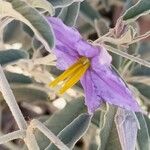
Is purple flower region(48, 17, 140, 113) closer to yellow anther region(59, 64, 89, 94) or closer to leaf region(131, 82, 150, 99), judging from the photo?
yellow anther region(59, 64, 89, 94)

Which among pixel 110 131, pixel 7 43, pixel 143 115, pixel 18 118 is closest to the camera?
pixel 18 118

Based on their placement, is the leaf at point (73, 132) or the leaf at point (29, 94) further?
the leaf at point (29, 94)

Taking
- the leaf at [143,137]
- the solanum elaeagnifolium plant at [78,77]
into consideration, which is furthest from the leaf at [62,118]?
the leaf at [143,137]

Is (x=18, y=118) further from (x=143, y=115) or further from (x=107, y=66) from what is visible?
(x=143, y=115)

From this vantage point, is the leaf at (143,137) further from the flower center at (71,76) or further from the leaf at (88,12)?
the leaf at (88,12)

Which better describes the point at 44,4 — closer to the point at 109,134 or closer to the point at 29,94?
the point at 109,134

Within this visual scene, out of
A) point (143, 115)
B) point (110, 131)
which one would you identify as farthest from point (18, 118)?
point (143, 115)

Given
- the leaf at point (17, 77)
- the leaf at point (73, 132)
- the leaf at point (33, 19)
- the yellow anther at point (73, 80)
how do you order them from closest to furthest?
1. the leaf at point (33, 19)
2. the yellow anther at point (73, 80)
3. the leaf at point (73, 132)
4. the leaf at point (17, 77)

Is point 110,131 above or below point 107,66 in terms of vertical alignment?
below
